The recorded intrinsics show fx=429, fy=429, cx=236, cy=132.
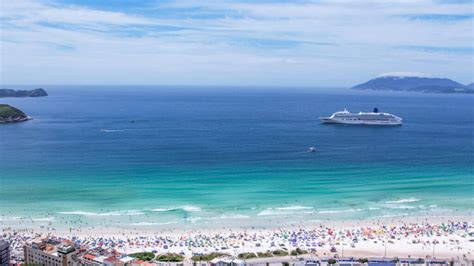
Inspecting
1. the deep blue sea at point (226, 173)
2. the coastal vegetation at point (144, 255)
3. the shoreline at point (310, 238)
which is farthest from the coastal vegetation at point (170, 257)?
the deep blue sea at point (226, 173)

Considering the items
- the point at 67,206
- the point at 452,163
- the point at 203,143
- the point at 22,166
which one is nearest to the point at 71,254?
the point at 67,206

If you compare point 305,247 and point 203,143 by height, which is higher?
point 203,143

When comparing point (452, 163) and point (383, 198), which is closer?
point (383, 198)

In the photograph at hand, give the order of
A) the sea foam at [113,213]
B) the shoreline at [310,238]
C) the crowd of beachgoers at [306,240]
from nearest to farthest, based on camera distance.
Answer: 1. the crowd of beachgoers at [306,240]
2. the shoreline at [310,238]
3. the sea foam at [113,213]

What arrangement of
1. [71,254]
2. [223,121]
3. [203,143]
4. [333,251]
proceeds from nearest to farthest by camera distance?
[71,254], [333,251], [203,143], [223,121]

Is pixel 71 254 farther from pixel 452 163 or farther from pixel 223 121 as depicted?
pixel 223 121

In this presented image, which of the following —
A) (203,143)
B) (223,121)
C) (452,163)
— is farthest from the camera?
(223,121)

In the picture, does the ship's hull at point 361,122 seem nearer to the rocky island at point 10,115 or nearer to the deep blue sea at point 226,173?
the deep blue sea at point 226,173

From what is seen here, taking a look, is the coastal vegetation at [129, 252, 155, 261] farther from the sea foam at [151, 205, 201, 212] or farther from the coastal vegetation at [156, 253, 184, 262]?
the sea foam at [151, 205, 201, 212]
